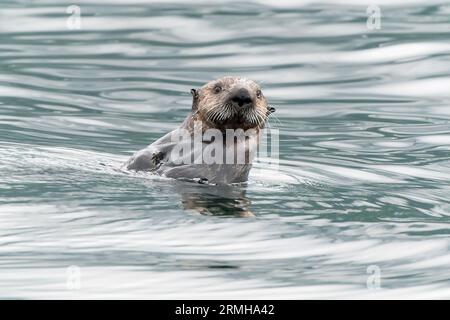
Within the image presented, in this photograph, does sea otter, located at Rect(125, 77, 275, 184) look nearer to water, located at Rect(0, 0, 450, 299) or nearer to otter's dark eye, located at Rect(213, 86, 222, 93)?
otter's dark eye, located at Rect(213, 86, 222, 93)

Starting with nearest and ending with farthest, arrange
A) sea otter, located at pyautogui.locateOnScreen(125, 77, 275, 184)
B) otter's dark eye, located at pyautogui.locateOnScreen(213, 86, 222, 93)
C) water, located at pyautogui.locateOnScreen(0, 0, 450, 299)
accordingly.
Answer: water, located at pyautogui.locateOnScreen(0, 0, 450, 299) < sea otter, located at pyautogui.locateOnScreen(125, 77, 275, 184) < otter's dark eye, located at pyautogui.locateOnScreen(213, 86, 222, 93)

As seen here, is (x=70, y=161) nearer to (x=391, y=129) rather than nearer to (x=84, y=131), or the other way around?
(x=84, y=131)

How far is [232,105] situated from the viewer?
9445 mm

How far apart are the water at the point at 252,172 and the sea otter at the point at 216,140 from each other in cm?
15

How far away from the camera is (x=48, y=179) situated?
378 inches

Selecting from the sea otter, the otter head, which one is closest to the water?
the sea otter

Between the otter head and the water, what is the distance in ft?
1.61

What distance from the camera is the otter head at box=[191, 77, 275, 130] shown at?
941 centimetres

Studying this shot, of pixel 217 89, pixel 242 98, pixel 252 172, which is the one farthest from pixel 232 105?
pixel 252 172

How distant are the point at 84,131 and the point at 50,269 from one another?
5.35 m

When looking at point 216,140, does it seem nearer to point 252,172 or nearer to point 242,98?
point 242,98

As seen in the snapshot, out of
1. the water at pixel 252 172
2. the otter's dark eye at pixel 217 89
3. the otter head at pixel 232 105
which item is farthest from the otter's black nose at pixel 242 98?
the water at pixel 252 172

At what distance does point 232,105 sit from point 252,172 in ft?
4.13

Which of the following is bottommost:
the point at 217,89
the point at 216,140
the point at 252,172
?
the point at 216,140
